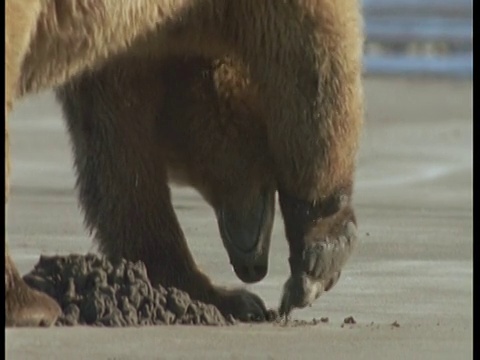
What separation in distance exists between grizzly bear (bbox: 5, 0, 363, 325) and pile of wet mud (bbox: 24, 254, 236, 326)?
24cm

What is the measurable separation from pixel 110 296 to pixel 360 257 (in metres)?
1.64

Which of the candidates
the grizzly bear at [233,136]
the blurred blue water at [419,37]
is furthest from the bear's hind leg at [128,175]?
the blurred blue water at [419,37]

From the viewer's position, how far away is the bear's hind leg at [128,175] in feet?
21.4

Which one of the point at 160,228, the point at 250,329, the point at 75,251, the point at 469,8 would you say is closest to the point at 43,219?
the point at 75,251

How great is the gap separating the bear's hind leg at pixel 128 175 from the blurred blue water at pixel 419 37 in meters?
10.8

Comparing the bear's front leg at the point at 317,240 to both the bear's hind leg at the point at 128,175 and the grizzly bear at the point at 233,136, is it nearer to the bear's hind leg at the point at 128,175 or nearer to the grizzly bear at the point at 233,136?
the grizzly bear at the point at 233,136

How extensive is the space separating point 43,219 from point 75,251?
951 millimetres

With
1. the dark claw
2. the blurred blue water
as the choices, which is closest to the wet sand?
the dark claw

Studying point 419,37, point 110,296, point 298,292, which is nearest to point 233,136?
point 298,292

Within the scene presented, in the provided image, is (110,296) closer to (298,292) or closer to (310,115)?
(298,292)

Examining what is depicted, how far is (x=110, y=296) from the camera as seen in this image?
6082 millimetres

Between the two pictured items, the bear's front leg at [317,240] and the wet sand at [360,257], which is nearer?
the wet sand at [360,257]

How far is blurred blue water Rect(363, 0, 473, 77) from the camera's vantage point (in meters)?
18.3
